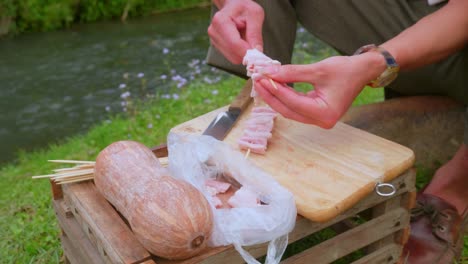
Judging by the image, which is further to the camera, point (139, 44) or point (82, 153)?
point (139, 44)

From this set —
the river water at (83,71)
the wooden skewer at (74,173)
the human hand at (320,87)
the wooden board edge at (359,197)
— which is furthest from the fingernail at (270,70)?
the river water at (83,71)

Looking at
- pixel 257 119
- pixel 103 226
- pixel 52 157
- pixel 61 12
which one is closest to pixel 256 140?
pixel 257 119

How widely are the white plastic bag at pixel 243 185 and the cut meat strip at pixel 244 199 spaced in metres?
0.03

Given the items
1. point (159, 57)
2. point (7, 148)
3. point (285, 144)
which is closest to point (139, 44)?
point (159, 57)

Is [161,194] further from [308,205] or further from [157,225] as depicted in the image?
[308,205]

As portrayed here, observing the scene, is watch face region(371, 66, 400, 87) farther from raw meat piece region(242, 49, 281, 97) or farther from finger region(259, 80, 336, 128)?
raw meat piece region(242, 49, 281, 97)

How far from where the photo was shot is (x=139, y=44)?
898cm

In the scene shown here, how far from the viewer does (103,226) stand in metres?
1.67

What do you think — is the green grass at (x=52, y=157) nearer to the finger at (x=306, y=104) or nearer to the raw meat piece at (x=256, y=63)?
the finger at (x=306, y=104)

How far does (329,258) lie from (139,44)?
763cm

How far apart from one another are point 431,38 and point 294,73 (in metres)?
0.58

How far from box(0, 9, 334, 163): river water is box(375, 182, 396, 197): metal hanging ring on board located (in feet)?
13.2

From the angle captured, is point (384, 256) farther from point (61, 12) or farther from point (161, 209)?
point (61, 12)

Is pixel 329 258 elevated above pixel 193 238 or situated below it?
below
